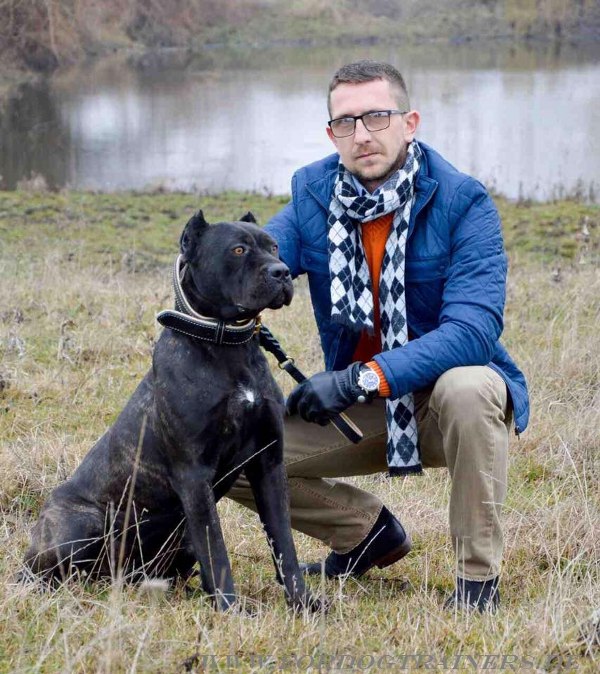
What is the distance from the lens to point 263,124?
80.0 feet

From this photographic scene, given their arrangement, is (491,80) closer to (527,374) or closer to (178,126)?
(178,126)

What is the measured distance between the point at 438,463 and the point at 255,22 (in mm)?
51575

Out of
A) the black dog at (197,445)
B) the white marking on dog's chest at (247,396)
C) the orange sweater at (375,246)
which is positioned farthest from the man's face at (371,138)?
the white marking on dog's chest at (247,396)

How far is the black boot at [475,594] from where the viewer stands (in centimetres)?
322

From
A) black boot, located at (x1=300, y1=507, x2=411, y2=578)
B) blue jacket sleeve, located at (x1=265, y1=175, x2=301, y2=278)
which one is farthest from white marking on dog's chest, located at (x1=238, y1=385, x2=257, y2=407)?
black boot, located at (x1=300, y1=507, x2=411, y2=578)

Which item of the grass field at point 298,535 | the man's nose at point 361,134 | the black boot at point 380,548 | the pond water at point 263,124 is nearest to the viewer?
the grass field at point 298,535

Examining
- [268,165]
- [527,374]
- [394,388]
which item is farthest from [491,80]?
[394,388]

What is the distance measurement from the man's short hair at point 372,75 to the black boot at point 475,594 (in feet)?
5.89

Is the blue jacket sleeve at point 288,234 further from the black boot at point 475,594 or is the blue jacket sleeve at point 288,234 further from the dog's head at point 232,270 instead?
the black boot at point 475,594

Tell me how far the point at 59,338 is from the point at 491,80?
25.6 m

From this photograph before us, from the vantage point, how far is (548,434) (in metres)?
4.70

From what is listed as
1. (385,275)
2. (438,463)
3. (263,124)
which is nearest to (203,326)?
(385,275)

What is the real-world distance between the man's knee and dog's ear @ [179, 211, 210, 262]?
99cm

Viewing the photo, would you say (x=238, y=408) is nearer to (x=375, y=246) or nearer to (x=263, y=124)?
(x=375, y=246)
